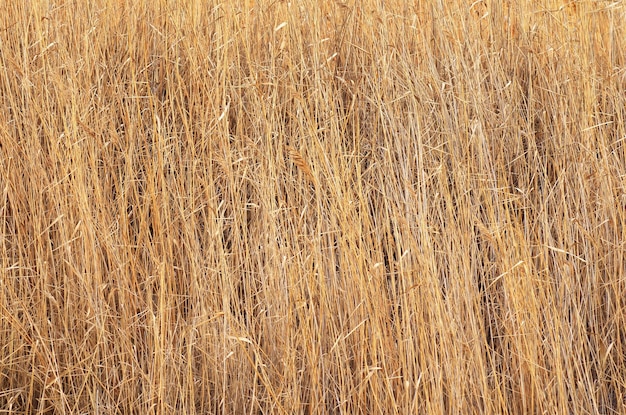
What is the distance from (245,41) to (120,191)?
68 centimetres

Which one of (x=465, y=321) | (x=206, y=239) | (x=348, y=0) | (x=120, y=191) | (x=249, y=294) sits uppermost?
(x=348, y=0)

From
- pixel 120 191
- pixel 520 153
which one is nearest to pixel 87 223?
pixel 120 191

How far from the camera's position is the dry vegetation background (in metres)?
1.70

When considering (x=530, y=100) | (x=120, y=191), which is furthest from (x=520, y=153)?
(x=120, y=191)

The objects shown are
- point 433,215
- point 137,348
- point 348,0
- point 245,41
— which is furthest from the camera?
point 348,0

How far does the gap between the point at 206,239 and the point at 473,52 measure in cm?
105

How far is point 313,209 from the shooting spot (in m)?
2.04

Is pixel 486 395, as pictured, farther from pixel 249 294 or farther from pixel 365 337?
pixel 249 294

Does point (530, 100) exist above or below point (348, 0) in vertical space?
below

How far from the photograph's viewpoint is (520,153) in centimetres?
226

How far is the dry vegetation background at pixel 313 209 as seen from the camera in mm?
1695

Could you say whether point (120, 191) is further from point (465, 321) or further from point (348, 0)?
point (348, 0)

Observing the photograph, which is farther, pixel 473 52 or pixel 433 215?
pixel 473 52

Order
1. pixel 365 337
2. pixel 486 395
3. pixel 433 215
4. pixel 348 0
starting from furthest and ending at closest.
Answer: pixel 348 0, pixel 433 215, pixel 365 337, pixel 486 395
